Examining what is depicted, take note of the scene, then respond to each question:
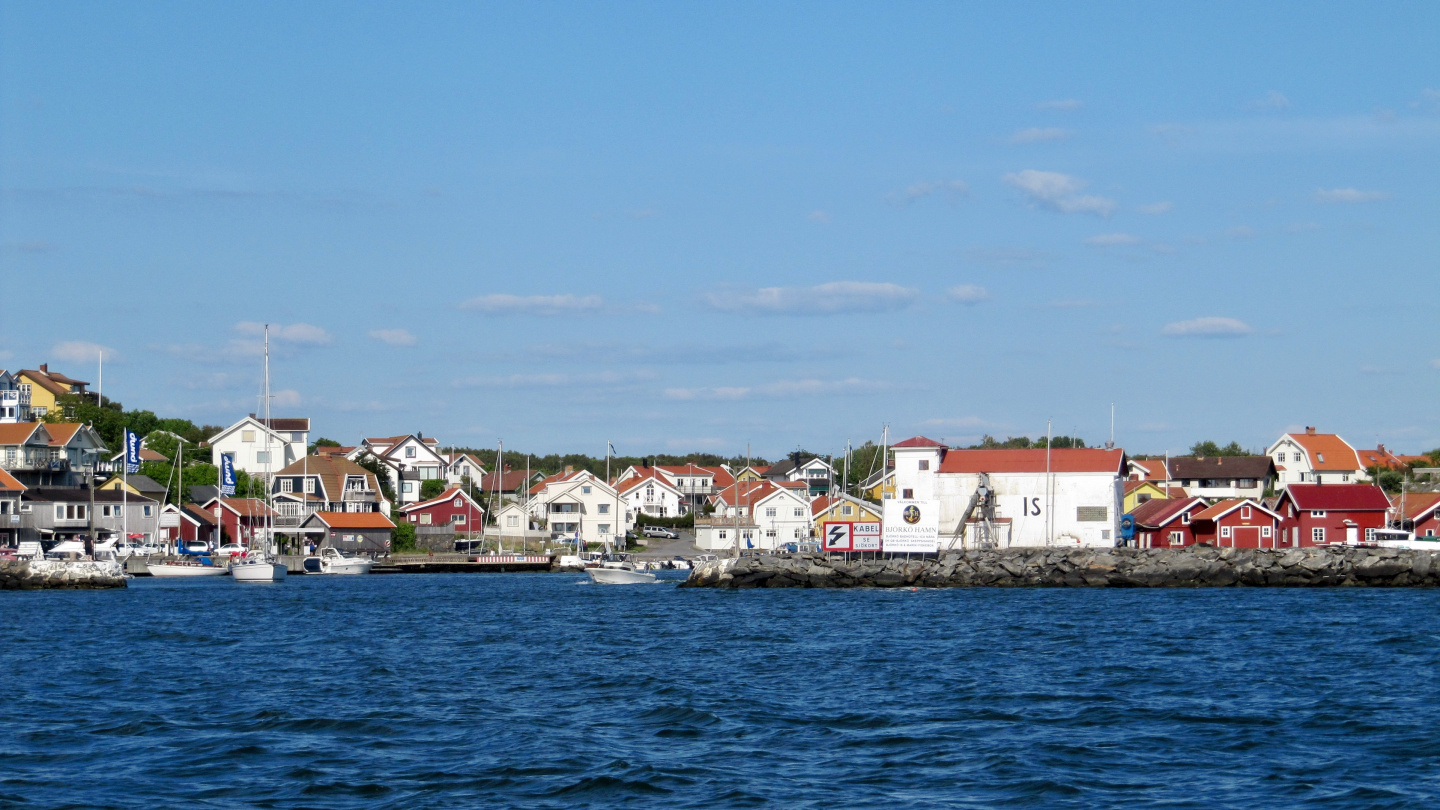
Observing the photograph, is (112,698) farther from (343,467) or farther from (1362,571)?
(343,467)

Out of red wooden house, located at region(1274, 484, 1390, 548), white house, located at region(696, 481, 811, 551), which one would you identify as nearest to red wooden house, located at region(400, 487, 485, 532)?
white house, located at region(696, 481, 811, 551)

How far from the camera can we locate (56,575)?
217 feet

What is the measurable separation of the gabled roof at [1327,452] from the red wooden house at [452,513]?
6666cm

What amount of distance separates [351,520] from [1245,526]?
195 ft

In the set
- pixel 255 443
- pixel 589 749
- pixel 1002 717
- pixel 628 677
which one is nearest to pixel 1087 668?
pixel 1002 717

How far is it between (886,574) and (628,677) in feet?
126

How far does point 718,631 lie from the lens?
135 feet

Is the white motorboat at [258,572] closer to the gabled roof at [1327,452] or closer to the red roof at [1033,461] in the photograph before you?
the red roof at [1033,461]

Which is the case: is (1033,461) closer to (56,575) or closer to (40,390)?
(56,575)

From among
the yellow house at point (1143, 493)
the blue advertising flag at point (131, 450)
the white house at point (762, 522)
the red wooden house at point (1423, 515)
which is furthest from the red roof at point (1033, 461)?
the blue advertising flag at point (131, 450)

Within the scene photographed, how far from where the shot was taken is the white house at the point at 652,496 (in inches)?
4754

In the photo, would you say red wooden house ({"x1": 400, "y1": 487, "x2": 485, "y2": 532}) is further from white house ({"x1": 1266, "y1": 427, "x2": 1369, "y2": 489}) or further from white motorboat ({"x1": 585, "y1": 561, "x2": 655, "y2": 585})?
white house ({"x1": 1266, "y1": 427, "x2": 1369, "y2": 489})

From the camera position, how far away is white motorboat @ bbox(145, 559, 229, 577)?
81.9 meters

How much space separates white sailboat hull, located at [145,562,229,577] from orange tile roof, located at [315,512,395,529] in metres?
14.7
